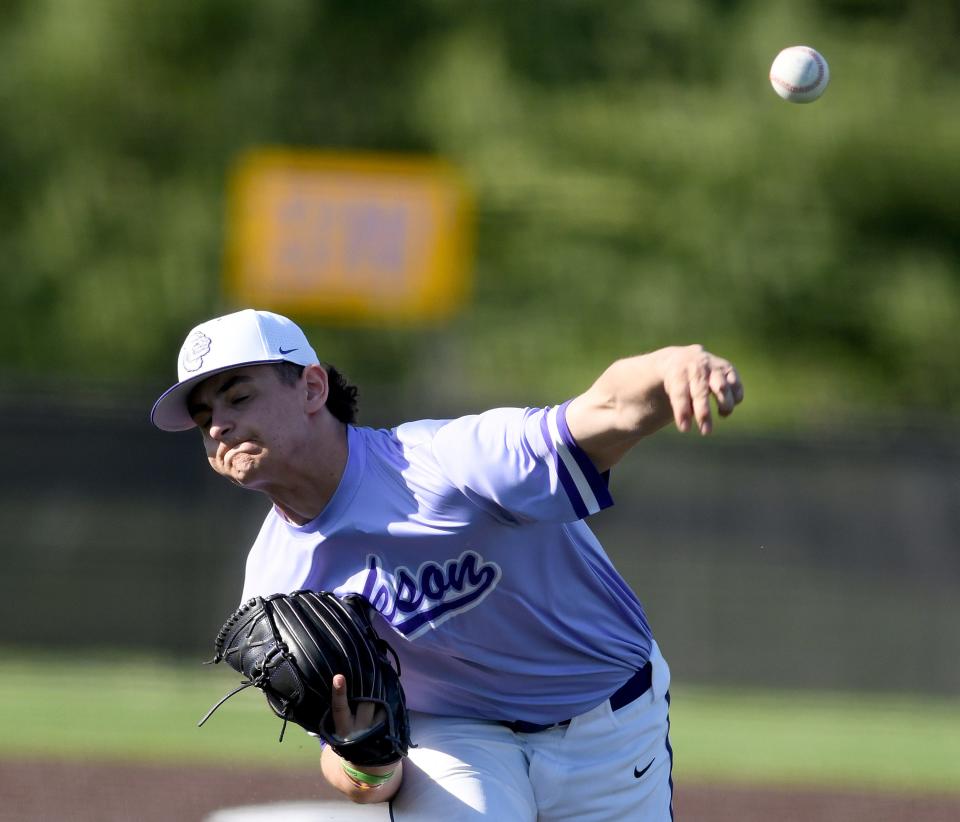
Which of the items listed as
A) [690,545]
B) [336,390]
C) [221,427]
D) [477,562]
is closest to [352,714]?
[477,562]

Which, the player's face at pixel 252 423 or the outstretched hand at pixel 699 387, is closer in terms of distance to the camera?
the outstretched hand at pixel 699 387

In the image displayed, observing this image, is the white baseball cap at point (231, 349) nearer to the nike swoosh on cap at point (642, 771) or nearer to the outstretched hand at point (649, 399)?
the outstretched hand at point (649, 399)

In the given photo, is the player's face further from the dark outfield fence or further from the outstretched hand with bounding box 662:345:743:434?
the dark outfield fence

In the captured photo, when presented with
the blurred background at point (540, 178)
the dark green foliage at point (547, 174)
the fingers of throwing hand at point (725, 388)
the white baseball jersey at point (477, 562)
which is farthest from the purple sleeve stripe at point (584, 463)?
the dark green foliage at point (547, 174)

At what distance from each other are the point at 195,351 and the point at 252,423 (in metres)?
0.21

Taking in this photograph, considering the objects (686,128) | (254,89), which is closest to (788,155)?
(686,128)

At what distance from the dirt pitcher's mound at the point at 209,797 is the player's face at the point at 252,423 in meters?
3.66

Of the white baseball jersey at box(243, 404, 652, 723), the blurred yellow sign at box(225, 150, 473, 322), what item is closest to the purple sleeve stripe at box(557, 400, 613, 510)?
the white baseball jersey at box(243, 404, 652, 723)

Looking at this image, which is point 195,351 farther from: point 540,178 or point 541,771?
point 540,178

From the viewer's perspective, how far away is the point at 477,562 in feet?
11.8

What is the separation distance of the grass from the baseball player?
4.36 m

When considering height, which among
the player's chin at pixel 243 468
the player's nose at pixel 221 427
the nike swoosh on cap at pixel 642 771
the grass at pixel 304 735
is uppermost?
the player's nose at pixel 221 427

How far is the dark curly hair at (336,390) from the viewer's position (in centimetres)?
360

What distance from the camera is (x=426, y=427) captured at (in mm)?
3727
